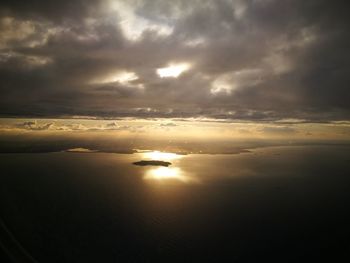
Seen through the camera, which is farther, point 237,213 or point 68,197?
point 68,197

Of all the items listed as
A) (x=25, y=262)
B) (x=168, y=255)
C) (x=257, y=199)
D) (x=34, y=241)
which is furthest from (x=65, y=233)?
(x=257, y=199)

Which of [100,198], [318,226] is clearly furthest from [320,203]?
[100,198]

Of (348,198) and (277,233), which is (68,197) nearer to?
(277,233)

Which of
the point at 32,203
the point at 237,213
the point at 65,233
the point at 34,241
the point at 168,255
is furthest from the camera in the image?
the point at 32,203

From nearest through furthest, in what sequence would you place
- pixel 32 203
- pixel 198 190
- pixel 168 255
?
pixel 168 255 < pixel 32 203 < pixel 198 190

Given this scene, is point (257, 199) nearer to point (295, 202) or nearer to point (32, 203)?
point (295, 202)

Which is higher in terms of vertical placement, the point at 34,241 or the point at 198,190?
the point at 34,241

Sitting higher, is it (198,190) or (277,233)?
(277,233)

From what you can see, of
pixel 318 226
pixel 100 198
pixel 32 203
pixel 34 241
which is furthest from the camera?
pixel 100 198

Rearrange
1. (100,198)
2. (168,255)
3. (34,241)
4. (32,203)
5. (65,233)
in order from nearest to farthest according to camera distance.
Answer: (168,255)
(34,241)
(65,233)
(32,203)
(100,198)
